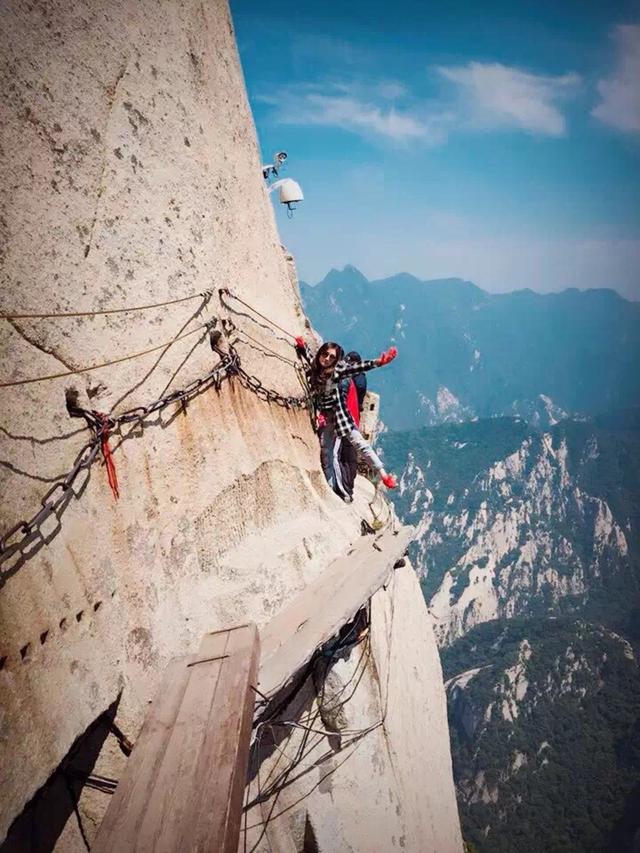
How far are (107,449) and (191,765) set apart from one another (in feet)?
7.58

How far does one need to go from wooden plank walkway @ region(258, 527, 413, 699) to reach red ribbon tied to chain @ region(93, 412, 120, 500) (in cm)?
195

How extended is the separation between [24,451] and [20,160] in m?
2.13

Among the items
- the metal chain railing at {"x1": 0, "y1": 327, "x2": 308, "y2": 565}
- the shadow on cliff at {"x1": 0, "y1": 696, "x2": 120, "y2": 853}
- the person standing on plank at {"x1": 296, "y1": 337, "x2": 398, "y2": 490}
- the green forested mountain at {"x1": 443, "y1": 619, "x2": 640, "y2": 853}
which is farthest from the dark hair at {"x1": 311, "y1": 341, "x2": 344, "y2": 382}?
the green forested mountain at {"x1": 443, "y1": 619, "x2": 640, "y2": 853}

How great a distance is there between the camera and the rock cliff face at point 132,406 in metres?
3.45

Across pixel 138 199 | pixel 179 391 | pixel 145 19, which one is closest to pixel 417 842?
pixel 179 391

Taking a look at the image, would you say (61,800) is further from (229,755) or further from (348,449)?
(348,449)

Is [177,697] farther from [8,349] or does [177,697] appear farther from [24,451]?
[8,349]

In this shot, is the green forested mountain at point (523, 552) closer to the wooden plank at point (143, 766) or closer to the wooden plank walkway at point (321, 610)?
the wooden plank walkway at point (321, 610)

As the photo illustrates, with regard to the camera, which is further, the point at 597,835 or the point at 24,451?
the point at 597,835

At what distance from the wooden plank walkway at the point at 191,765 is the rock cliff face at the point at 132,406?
616 millimetres

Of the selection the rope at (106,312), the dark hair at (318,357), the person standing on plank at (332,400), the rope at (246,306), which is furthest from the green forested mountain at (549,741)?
the rope at (106,312)

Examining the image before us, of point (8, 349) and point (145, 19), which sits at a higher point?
→ point (145, 19)

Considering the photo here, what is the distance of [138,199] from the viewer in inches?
188

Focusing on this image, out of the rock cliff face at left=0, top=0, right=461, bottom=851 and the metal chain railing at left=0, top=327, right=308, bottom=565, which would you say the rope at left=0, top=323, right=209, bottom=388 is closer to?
the rock cliff face at left=0, top=0, right=461, bottom=851
